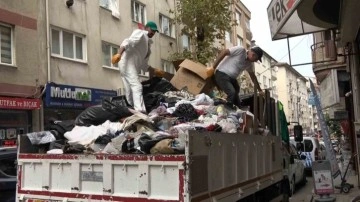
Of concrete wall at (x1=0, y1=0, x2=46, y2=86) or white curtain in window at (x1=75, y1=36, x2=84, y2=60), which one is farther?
white curtain in window at (x1=75, y1=36, x2=84, y2=60)

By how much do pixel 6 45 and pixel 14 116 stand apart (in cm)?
225

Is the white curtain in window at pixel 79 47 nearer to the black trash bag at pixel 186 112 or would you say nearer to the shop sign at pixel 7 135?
the shop sign at pixel 7 135

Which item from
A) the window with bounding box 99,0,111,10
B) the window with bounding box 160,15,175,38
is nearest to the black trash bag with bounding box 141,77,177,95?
the window with bounding box 99,0,111,10

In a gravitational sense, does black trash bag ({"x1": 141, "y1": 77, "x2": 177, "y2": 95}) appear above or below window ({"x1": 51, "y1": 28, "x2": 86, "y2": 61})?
below

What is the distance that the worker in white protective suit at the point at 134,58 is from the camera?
6996 millimetres

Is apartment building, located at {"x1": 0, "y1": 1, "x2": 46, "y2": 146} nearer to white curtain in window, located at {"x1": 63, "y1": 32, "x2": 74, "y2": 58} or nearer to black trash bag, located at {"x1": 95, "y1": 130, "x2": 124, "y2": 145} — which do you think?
white curtain in window, located at {"x1": 63, "y1": 32, "x2": 74, "y2": 58}

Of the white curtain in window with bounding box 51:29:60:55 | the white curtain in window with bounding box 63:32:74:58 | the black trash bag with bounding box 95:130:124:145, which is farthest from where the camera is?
the white curtain in window with bounding box 63:32:74:58

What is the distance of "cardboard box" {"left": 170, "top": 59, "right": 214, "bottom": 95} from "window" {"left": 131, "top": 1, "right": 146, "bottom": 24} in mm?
16112

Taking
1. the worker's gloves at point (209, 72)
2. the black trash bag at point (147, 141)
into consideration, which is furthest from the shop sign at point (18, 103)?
the black trash bag at point (147, 141)

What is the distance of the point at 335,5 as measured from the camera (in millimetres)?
8328

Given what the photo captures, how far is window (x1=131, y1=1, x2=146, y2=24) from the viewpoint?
77.3ft

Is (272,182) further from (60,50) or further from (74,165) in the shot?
(60,50)

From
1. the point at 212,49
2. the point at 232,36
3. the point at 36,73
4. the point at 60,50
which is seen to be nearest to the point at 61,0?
the point at 60,50

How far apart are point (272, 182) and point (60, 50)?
1222 cm
